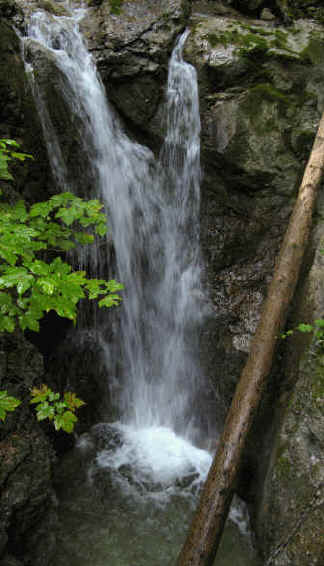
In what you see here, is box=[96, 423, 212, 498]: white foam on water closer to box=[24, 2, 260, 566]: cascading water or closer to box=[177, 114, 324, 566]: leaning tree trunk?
box=[24, 2, 260, 566]: cascading water

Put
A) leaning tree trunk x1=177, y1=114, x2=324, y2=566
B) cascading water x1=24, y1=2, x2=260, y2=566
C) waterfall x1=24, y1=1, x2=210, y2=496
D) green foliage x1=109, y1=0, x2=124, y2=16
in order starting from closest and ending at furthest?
leaning tree trunk x1=177, y1=114, x2=324, y2=566 < cascading water x1=24, y1=2, x2=260, y2=566 < waterfall x1=24, y1=1, x2=210, y2=496 < green foliage x1=109, y1=0, x2=124, y2=16

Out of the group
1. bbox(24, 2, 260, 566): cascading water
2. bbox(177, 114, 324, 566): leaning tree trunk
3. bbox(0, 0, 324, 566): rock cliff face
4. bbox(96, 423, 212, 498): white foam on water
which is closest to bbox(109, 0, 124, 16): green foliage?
bbox(0, 0, 324, 566): rock cliff face

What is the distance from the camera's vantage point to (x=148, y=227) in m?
5.55

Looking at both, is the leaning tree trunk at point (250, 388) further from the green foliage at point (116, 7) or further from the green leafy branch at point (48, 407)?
the green foliage at point (116, 7)

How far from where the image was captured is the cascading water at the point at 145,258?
4422 millimetres

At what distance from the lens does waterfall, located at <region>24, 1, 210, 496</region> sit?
493 centimetres

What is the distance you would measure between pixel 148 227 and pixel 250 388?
10.1 feet

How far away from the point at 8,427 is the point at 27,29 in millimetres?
5330

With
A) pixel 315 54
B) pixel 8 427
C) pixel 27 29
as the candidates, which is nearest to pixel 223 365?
pixel 8 427

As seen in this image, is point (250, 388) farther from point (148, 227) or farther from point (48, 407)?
point (148, 227)

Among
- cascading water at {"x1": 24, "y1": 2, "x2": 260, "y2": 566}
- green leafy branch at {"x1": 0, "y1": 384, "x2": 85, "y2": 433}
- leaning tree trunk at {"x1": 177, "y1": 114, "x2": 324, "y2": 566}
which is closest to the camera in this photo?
green leafy branch at {"x1": 0, "y1": 384, "x2": 85, "y2": 433}

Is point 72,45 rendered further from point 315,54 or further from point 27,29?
point 315,54

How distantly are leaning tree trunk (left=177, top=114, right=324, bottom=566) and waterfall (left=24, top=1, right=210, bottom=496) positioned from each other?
162 centimetres

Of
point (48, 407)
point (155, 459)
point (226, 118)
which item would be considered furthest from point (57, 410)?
point (226, 118)
